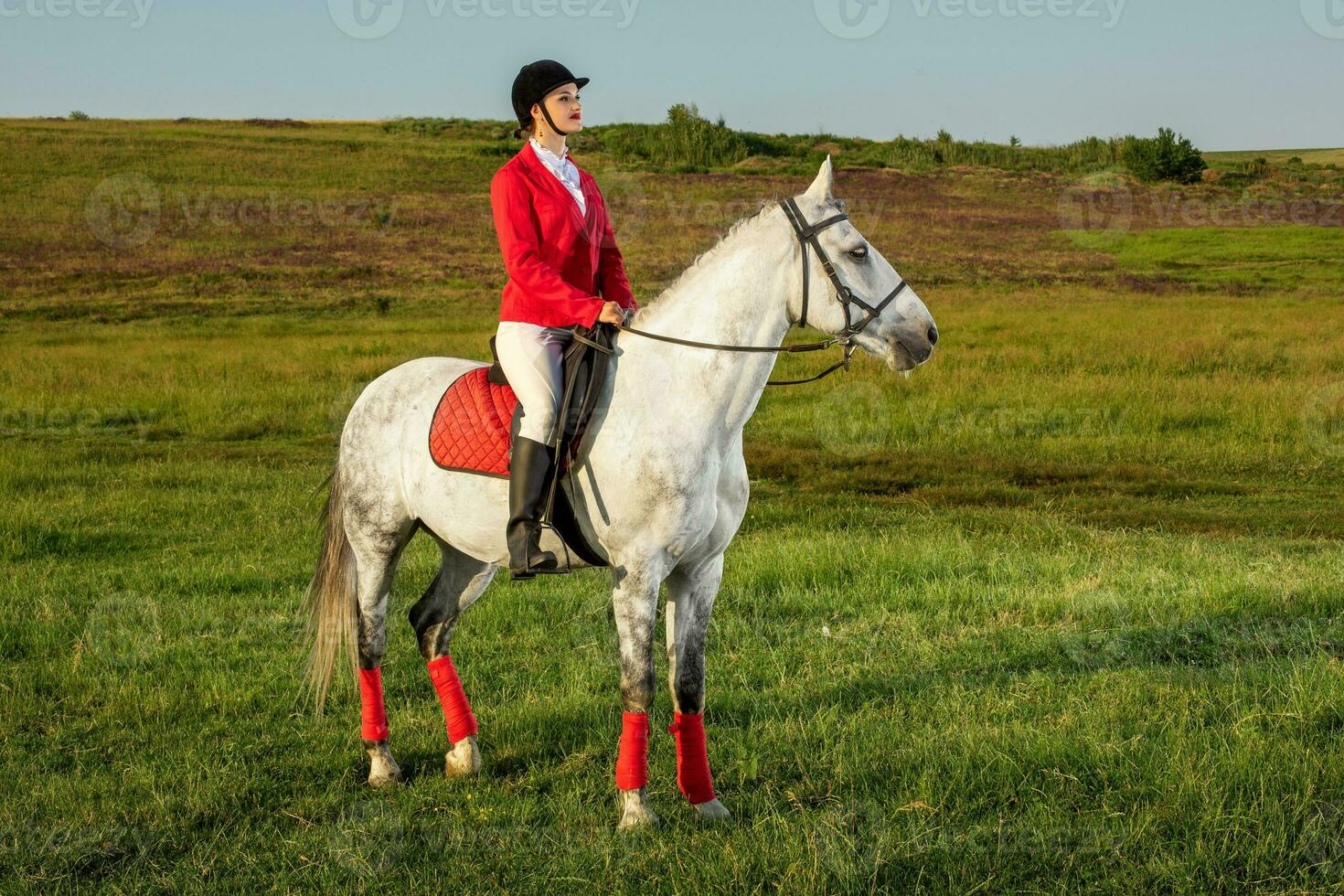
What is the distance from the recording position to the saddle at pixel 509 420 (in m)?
4.99

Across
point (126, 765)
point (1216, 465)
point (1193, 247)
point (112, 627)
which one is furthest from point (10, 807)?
point (1193, 247)

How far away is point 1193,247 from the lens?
4528 cm

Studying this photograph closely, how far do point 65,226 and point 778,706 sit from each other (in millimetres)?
49203

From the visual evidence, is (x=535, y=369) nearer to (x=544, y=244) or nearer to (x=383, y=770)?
(x=544, y=244)

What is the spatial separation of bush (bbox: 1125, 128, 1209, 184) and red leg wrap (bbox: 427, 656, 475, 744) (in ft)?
208

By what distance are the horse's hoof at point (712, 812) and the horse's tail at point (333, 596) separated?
228cm

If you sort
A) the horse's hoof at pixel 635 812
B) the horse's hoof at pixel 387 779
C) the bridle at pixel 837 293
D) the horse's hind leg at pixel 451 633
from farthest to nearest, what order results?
the horse's hind leg at pixel 451 633 < the horse's hoof at pixel 387 779 < the horse's hoof at pixel 635 812 < the bridle at pixel 837 293

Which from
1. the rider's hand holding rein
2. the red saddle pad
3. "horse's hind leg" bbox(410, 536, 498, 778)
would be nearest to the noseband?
the rider's hand holding rein

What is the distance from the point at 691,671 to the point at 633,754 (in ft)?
1.64

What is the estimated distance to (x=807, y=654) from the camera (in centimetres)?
723

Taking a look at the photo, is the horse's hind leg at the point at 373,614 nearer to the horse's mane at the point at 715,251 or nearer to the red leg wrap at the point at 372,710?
the red leg wrap at the point at 372,710

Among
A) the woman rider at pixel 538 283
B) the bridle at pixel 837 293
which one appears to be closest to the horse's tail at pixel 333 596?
the woman rider at pixel 538 283

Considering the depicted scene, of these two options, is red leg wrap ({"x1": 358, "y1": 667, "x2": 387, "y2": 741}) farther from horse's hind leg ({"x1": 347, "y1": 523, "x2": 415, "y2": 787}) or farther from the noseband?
the noseband

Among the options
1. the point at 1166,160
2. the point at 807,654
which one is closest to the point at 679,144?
the point at 1166,160
